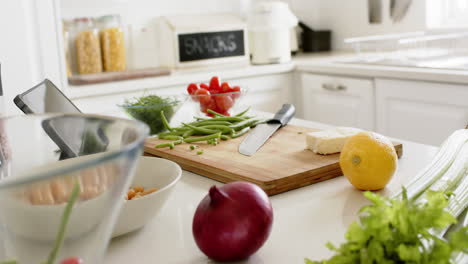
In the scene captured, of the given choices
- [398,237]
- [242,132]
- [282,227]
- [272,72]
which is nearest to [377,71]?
[272,72]

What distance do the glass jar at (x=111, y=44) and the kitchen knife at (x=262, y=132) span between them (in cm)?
155

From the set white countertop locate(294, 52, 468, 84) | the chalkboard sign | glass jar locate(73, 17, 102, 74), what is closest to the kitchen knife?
white countertop locate(294, 52, 468, 84)

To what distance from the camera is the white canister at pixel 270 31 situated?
2930 millimetres

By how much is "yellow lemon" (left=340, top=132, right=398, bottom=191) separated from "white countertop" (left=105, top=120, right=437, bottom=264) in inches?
1.1

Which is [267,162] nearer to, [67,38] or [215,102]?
[215,102]

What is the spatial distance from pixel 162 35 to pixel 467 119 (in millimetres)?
1631

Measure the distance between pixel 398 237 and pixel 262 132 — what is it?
0.85m

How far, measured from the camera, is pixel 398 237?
535mm

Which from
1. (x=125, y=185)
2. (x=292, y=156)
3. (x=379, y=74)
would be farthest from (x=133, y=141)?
(x=379, y=74)

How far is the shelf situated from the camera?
8.07 ft

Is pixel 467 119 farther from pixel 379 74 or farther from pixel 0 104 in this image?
pixel 0 104

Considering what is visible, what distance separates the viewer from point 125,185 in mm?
502

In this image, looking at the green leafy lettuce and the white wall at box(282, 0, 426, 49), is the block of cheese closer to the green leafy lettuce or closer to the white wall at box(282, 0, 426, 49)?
the green leafy lettuce

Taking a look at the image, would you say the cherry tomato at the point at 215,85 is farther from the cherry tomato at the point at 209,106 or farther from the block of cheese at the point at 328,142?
the block of cheese at the point at 328,142
